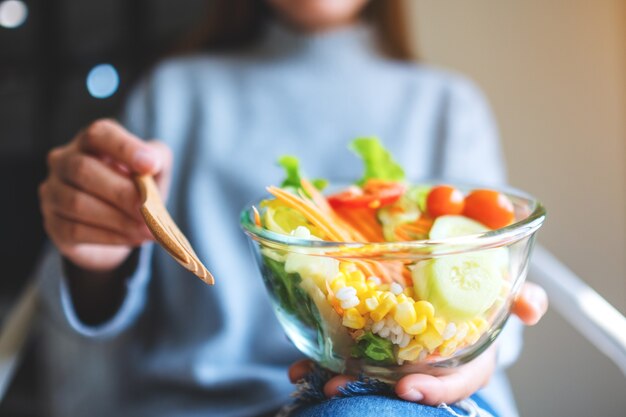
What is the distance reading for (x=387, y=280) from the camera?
41cm

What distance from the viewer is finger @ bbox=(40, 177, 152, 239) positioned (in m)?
0.56

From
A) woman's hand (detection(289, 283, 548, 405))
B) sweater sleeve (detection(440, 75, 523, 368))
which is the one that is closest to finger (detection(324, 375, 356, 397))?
woman's hand (detection(289, 283, 548, 405))

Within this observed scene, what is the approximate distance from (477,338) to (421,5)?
797 mm

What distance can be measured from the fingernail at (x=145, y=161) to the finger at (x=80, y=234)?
68 millimetres

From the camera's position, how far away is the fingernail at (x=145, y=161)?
0.55 m

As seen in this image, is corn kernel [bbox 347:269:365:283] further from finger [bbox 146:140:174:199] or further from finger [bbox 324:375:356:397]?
finger [bbox 146:140:174:199]

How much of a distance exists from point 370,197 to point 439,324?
0.45 ft

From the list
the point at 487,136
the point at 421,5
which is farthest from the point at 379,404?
the point at 421,5

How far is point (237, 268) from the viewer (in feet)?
2.67

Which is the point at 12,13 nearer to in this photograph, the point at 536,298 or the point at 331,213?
the point at 331,213

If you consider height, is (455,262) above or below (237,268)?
above

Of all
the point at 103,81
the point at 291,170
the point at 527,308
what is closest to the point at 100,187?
the point at 291,170

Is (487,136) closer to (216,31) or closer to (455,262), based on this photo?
(216,31)

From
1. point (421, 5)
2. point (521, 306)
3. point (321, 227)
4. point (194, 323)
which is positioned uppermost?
point (421, 5)
